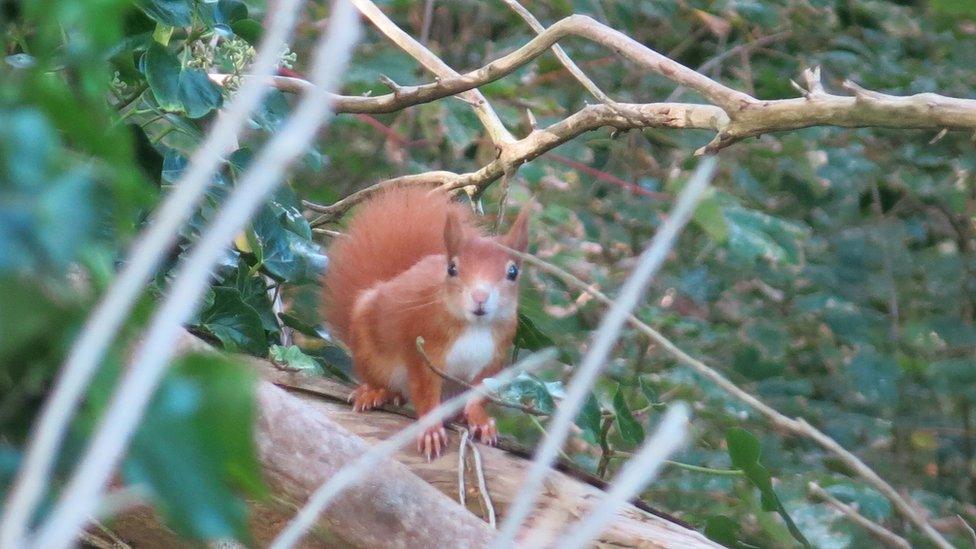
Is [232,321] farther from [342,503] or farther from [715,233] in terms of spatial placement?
[715,233]

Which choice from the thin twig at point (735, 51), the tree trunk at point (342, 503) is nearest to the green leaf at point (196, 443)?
the tree trunk at point (342, 503)

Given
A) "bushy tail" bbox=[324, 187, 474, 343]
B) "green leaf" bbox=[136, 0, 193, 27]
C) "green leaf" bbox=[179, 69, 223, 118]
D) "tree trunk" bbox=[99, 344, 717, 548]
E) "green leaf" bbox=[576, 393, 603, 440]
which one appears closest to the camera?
"tree trunk" bbox=[99, 344, 717, 548]

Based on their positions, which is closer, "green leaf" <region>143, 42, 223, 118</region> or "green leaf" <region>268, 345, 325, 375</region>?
"green leaf" <region>143, 42, 223, 118</region>

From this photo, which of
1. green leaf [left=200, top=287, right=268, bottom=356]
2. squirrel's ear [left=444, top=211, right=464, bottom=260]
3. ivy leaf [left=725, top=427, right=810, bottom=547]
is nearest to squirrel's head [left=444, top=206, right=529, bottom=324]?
squirrel's ear [left=444, top=211, right=464, bottom=260]

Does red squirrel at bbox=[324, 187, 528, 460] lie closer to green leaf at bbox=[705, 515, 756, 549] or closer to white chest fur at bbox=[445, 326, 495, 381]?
white chest fur at bbox=[445, 326, 495, 381]

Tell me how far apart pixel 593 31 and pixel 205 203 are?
507mm

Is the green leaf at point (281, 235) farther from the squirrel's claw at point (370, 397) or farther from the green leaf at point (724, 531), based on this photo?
the green leaf at point (724, 531)

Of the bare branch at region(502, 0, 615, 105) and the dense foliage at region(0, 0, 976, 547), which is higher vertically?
the bare branch at region(502, 0, 615, 105)

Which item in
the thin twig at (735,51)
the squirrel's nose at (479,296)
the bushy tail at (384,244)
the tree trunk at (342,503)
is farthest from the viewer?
the thin twig at (735,51)

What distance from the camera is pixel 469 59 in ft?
10.8

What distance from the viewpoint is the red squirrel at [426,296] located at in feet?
5.63

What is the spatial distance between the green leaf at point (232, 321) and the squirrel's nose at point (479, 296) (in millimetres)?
323

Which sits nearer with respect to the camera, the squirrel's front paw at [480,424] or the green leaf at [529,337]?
the squirrel's front paw at [480,424]

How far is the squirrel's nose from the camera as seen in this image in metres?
1.69
